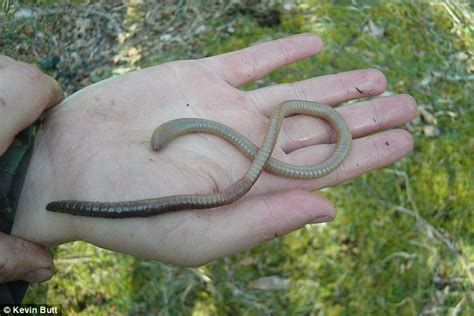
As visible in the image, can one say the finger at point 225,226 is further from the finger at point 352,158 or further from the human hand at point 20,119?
the human hand at point 20,119

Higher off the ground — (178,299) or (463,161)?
(463,161)

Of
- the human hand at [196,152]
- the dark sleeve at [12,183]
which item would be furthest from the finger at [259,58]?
the dark sleeve at [12,183]

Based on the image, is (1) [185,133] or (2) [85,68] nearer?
(1) [185,133]

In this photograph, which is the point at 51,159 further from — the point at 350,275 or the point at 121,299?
the point at 350,275

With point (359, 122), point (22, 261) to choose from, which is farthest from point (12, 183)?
point (359, 122)

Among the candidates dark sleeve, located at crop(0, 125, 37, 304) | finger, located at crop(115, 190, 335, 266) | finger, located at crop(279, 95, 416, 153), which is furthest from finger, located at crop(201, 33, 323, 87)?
dark sleeve, located at crop(0, 125, 37, 304)

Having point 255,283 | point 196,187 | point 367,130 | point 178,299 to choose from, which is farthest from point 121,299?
point 367,130

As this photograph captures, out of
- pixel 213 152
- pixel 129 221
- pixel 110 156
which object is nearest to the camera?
pixel 129 221
